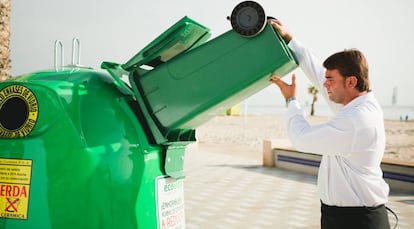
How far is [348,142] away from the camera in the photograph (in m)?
2.16

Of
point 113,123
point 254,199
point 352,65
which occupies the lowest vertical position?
Answer: point 254,199

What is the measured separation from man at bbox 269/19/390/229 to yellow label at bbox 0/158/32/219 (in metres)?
1.37

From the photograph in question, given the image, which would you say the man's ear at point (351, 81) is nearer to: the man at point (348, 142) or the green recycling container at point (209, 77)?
the man at point (348, 142)

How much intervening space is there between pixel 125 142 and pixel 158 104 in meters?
0.26

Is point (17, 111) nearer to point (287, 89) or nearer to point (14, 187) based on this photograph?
point (14, 187)

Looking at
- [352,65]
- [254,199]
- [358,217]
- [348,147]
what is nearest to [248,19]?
[352,65]

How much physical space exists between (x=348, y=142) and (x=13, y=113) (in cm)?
173

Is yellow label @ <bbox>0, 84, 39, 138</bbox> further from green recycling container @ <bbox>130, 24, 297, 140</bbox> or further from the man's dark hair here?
the man's dark hair

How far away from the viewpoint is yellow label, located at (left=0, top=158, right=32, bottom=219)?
225cm

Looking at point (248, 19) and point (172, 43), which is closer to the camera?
point (248, 19)

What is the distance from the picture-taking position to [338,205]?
2.30m

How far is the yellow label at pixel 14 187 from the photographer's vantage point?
2.25 metres

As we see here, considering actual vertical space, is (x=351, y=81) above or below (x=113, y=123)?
above

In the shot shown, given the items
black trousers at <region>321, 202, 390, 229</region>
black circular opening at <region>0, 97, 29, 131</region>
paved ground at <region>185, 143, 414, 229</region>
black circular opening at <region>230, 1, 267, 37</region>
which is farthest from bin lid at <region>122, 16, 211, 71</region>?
paved ground at <region>185, 143, 414, 229</region>
